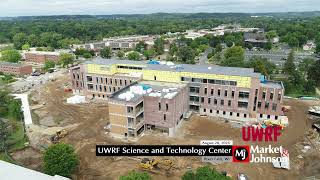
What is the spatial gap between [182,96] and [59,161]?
108 feet

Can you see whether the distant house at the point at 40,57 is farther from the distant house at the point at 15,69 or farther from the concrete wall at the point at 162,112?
the concrete wall at the point at 162,112

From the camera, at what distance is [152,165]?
154ft

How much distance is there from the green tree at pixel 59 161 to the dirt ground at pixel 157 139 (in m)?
4.54

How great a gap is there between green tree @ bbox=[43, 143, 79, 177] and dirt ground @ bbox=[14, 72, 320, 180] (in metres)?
4.54

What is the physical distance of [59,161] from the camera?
137ft

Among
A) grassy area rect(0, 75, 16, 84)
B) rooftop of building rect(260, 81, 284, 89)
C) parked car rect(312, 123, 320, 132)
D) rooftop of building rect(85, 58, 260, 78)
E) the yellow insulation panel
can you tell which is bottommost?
parked car rect(312, 123, 320, 132)

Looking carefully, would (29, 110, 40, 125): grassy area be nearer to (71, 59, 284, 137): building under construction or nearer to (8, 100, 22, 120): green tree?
(8, 100, 22, 120): green tree

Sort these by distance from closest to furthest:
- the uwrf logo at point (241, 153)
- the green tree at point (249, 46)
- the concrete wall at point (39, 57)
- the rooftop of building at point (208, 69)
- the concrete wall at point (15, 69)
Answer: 1. the uwrf logo at point (241, 153)
2. the rooftop of building at point (208, 69)
3. the concrete wall at point (15, 69)
4. the concrete wall at point (39, 57)
5. the green tree at point (249, 46)

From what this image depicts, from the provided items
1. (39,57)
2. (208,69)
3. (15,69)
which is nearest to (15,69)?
(15,69)

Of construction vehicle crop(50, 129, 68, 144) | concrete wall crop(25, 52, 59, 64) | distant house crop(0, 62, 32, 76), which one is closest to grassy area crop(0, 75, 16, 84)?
distant house crop(0, 62, 32, 76)

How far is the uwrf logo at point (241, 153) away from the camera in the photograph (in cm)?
5026

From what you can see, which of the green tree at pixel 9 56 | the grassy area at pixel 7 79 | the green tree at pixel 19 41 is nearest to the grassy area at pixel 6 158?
the grassy area at pixel 7 79

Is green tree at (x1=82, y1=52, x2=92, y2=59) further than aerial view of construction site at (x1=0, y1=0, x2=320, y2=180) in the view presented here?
Yes

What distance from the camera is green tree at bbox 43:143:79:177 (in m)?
41.3
